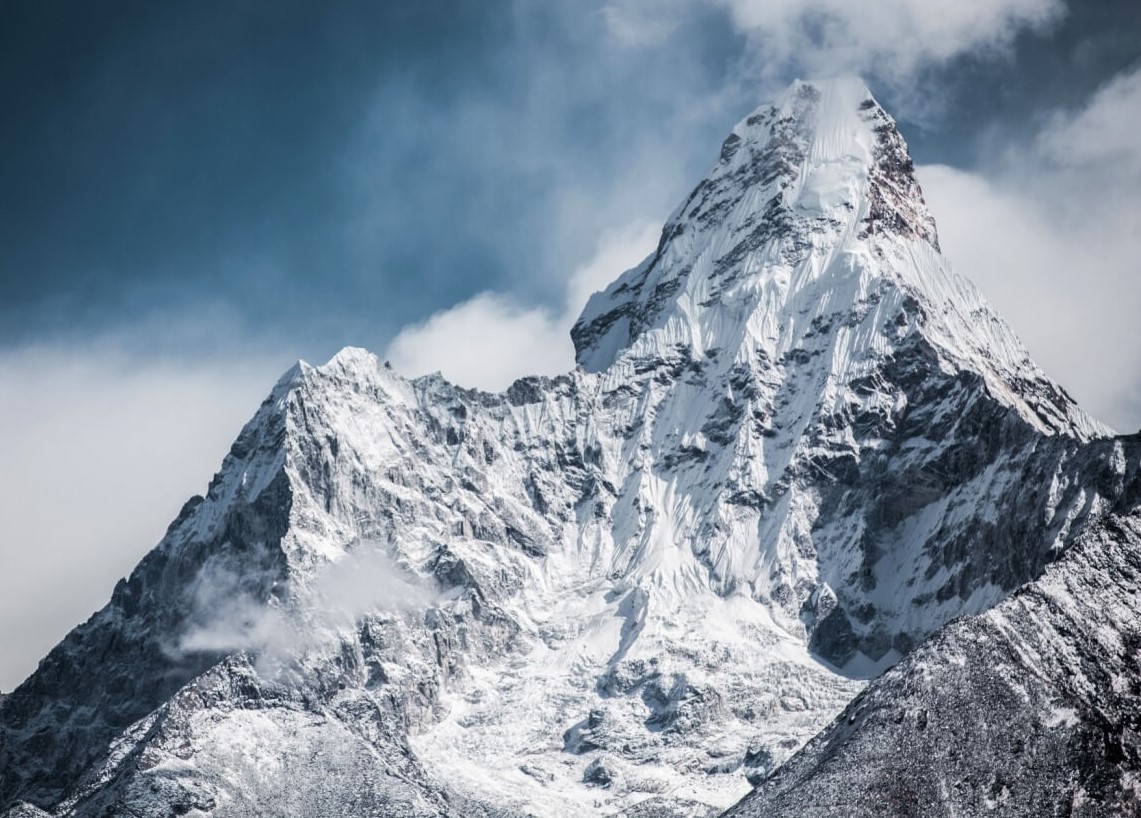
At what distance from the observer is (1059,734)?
7859 inches

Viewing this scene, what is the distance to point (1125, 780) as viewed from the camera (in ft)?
633

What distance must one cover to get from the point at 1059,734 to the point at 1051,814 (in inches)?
355

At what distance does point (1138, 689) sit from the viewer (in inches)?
7854

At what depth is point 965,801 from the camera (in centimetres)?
19975

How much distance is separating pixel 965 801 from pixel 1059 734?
10187mm

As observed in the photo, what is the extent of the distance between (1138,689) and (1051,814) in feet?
48.7

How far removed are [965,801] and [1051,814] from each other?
9.07 m

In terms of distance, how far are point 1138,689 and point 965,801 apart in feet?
59.6

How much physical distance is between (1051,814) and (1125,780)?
273 inches
